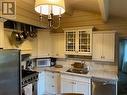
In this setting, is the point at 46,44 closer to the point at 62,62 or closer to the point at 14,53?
the point at 62,62

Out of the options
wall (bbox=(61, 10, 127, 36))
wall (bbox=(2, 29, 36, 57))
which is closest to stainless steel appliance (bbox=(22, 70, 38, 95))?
wall (bbox=(2, 29, 36, 57))

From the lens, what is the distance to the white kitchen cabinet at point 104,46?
162 inches

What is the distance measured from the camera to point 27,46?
4414 mm

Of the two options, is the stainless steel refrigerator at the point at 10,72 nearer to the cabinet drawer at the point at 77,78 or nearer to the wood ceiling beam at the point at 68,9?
the cabinet drawer at the point at 77,78

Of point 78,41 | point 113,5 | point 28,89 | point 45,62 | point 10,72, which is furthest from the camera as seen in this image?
point 45,62

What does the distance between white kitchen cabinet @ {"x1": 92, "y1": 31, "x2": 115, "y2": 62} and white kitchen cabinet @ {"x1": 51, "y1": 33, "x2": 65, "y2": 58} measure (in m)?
1.18

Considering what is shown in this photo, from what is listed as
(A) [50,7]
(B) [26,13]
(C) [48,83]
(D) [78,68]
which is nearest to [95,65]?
(D) [78,68]

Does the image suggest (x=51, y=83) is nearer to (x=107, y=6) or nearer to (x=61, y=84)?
(x=61, y=84)

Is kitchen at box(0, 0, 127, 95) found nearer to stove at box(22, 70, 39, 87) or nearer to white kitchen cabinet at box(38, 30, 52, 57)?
white kitchen cabinet at box(38, 30, 52, 57)

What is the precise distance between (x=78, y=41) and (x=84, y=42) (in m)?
0.19

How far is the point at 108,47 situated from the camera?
4.18 meters

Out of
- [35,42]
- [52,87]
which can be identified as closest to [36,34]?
[35,42]

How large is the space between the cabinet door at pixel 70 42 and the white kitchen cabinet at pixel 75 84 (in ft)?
2.62

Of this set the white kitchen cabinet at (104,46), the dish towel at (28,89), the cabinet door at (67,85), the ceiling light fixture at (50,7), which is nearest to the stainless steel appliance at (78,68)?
the cabinet door at (67,85)
